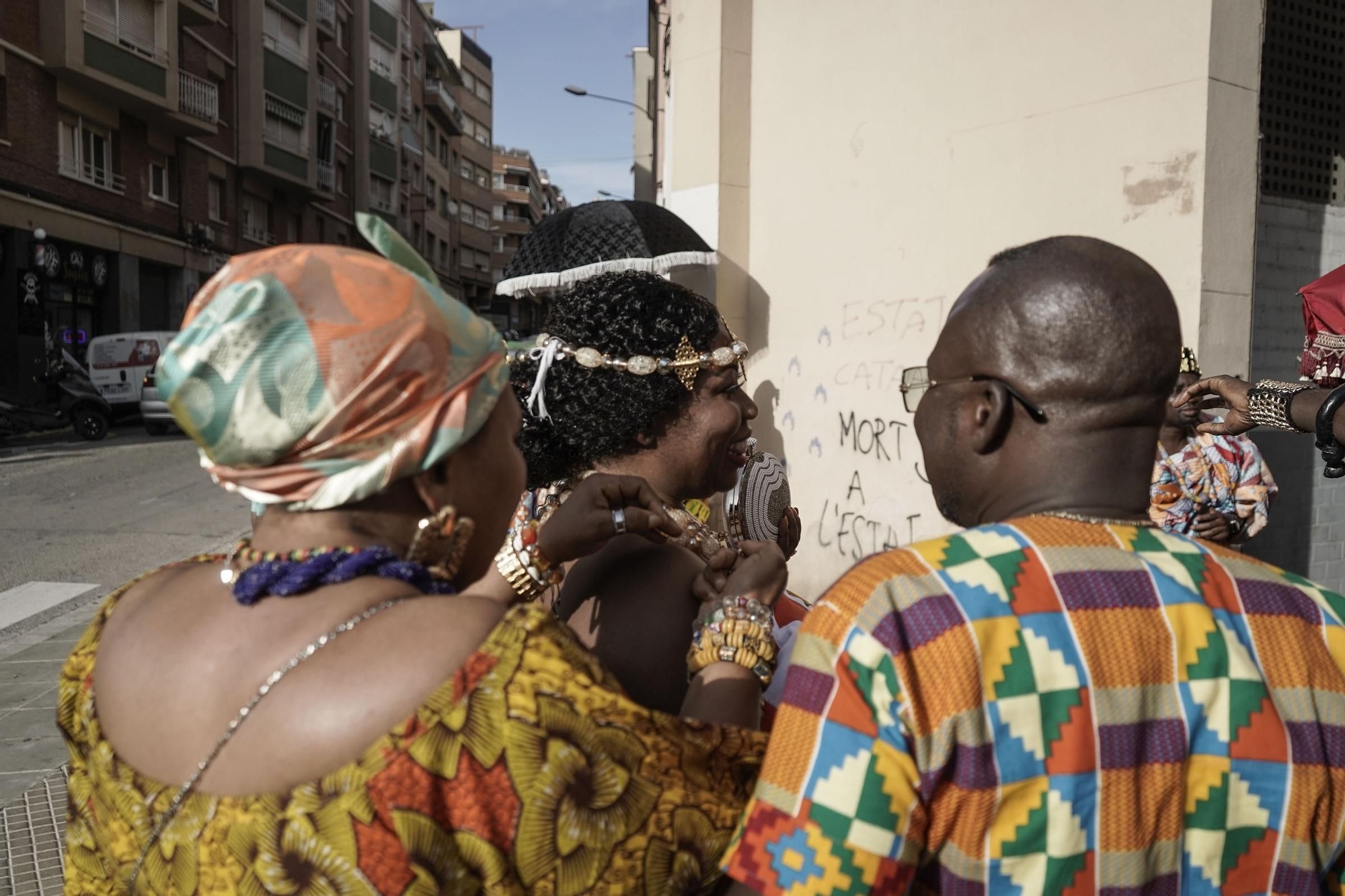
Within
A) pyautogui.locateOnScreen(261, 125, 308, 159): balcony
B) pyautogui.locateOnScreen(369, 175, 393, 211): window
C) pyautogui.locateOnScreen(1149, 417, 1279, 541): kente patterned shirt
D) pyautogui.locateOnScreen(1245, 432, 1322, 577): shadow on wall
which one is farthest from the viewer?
pyautogui.locateOnScreen(369, 175, 393, 211): window

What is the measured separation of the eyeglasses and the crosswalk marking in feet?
23.2

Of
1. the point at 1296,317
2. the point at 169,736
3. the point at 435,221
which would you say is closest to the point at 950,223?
the point at 1296,317

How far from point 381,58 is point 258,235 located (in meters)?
15.4

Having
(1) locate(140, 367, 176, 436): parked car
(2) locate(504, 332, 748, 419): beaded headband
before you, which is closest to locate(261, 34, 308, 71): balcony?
(1) locate(140, 367, 176, 436): parked car

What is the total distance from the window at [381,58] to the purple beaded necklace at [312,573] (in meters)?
44.5

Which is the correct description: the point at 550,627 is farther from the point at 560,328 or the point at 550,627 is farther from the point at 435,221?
the point at 435,221

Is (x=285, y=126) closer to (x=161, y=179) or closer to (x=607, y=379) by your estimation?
(x=161, y=179)

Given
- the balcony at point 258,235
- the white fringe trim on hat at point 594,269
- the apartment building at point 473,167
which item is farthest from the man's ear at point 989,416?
the apartment building at point 473,167

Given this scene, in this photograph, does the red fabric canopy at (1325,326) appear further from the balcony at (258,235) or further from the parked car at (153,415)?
the balcony at (258,235)

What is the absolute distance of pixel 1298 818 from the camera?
1231 mm

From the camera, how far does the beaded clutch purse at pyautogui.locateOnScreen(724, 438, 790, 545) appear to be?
3.25 meters

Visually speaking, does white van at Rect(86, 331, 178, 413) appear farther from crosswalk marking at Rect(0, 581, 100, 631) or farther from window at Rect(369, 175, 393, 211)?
window at Rect(369, 175, 393, 211)

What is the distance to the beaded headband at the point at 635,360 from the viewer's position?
83.9 inches

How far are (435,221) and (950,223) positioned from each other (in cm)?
5213
